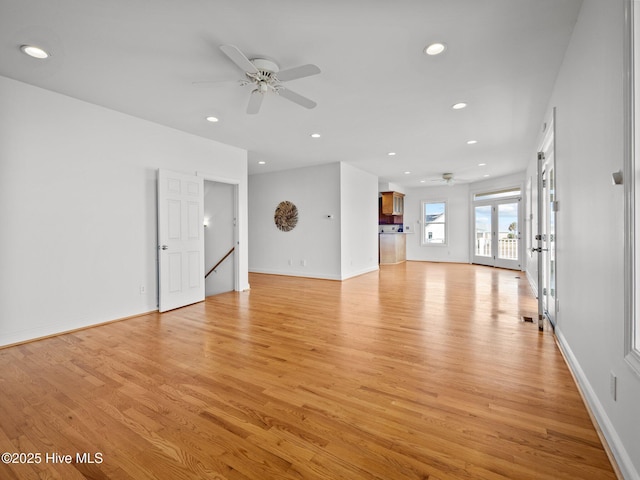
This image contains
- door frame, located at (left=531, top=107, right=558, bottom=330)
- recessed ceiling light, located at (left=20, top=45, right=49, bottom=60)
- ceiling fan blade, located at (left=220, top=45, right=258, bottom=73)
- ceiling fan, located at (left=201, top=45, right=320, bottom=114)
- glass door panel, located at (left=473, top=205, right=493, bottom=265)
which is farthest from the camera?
glass door panel, located at (left=473, top=205, right=493, bottom=265)

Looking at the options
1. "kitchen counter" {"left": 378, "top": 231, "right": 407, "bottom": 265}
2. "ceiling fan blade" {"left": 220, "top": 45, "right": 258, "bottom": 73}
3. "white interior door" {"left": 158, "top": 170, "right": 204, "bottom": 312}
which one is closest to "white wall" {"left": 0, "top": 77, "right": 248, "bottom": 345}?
"white interior door" {"left": 158, "top": 170, "right": 204, "bottom": 312}

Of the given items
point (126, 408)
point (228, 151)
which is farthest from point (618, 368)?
point (228, 151)

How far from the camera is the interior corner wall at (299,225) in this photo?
7.05 m

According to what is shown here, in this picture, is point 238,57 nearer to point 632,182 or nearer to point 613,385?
point 632,182

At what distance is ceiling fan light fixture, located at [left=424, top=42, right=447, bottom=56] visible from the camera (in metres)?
2.54

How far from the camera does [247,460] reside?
59.2 inches

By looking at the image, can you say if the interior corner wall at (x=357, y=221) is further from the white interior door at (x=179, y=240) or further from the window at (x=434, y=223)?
the window at (x=434, y=223)

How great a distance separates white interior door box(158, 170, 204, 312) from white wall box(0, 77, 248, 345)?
0.54 feet

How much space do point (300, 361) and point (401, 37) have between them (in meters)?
2.87

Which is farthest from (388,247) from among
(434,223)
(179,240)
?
(179,240)

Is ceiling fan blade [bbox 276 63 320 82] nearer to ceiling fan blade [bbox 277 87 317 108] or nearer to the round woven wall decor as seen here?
ceiling fan blade [bbox 277 87 317 108]

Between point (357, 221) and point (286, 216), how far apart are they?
1.84 meters

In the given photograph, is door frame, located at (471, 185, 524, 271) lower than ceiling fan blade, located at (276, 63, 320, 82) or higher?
lower

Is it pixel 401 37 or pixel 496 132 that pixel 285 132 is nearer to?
pixel 401 37
